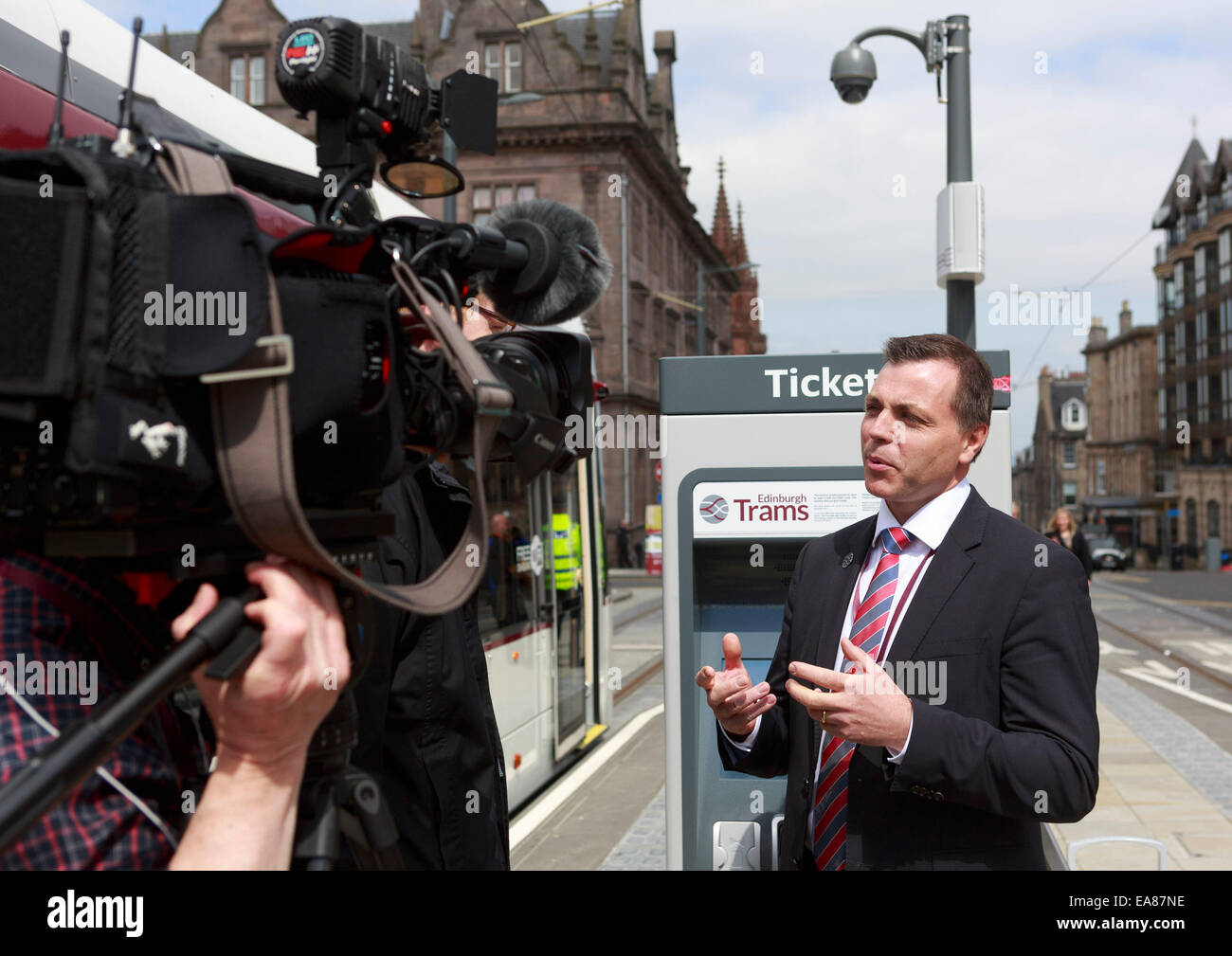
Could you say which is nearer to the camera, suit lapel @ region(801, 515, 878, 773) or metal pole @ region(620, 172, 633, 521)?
suit lapel @ region(801, 515, 878, 773)

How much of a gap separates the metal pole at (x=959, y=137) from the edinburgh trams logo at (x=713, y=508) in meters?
3.16

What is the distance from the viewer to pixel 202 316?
1025mm

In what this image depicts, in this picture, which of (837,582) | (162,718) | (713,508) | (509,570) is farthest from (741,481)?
(509,570)

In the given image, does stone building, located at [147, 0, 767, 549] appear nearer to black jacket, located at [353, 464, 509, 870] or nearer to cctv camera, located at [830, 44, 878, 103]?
cctv camera, located at [830, 44, 878, 103]

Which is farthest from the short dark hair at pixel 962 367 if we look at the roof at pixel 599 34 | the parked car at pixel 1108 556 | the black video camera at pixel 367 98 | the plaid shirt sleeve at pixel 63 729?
the parked car at pixel 1108 556

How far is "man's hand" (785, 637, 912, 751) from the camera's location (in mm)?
1883

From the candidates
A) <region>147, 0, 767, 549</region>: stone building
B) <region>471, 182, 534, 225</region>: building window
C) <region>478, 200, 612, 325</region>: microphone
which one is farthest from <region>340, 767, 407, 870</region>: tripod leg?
<region>471, 182, 534, 225</region>: building window

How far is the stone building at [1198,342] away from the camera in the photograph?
53.2 metres

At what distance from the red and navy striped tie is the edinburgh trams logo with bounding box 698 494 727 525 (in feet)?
4.69

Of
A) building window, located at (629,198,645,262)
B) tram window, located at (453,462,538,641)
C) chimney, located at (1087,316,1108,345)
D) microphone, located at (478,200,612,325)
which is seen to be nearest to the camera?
microphone, located at (478,200,612,325)

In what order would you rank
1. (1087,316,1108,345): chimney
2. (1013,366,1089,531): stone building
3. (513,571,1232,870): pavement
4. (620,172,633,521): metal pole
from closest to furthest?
(513,571,1232,870): pavement, (620,172,633,521): metal pole, (1087,316,1108,345): chimney, (1013,366,1089,531): stone building

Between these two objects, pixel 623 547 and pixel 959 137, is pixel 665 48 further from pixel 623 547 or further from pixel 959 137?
pixel 959 137
